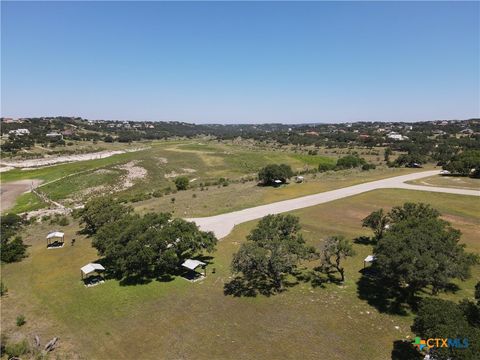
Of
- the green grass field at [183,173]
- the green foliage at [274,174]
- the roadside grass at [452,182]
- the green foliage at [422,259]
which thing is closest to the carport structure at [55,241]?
the green grass field at [183,173]

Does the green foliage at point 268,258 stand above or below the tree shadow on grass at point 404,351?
above

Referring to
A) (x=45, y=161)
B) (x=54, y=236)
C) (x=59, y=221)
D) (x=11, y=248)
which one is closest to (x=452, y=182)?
(x=54, y=236)

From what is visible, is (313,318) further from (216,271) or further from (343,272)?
(216,271)

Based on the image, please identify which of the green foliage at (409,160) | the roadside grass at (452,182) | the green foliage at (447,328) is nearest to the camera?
the green foliage at (447,328)

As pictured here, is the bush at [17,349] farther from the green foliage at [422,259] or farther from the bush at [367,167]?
the bush at [367,167]

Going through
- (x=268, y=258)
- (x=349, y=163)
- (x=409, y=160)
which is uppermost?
(x=268, y=258)

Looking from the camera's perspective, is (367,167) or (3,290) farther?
(367,167)

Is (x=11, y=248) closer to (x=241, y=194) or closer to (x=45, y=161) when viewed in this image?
(x=241, y=194)
